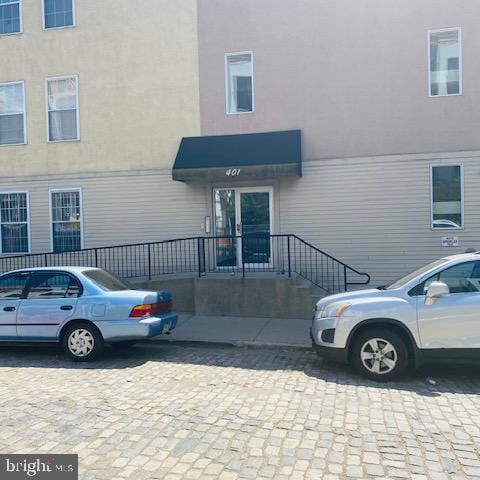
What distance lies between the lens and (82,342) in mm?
7434

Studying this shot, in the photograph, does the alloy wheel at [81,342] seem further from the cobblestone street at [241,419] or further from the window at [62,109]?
the window at [62,109]

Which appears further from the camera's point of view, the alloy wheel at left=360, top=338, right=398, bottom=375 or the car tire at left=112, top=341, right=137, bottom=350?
the car tire at left=112, top=341, right=137, bottom=350

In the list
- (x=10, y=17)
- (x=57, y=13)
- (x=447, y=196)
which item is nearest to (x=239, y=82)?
(x=57, y=13)

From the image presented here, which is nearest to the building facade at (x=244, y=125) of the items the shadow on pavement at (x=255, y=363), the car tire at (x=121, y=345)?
the shadow on pavement at (x=255, y=363)

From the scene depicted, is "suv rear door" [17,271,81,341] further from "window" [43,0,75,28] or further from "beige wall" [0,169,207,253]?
"window" [43,0,75,28]

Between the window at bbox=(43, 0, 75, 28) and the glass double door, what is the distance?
640 centimetres

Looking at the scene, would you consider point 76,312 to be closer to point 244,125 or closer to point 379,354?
point 379,354

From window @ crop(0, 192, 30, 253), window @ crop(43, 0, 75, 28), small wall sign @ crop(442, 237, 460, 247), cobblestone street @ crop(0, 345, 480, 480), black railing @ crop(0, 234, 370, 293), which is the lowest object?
cobblestone street @ crop(0, 345, 480, 480)

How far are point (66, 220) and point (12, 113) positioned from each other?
347 cm

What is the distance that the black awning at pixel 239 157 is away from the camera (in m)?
11.4

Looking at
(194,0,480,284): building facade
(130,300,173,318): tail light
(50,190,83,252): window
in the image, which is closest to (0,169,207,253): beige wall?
(50,190,83,252): window

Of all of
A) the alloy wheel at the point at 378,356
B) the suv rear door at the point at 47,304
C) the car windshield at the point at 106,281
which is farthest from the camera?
the car windshield at the point at 106,281

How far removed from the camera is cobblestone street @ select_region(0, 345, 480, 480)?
3.97m

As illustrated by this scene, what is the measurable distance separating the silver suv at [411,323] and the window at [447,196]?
16.4ft
